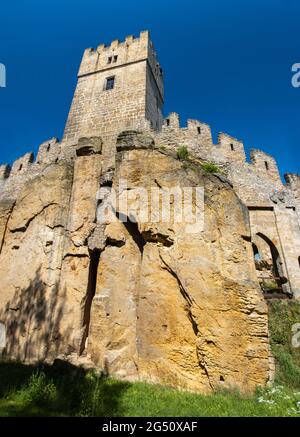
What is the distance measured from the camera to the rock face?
6227mm

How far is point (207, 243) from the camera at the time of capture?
7109 millimetres

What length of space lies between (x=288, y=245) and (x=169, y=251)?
941cm

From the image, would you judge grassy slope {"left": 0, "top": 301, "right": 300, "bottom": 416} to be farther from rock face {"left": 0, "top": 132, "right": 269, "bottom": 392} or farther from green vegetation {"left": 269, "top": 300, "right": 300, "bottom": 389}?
green vegetation {"left": 269, "top": 300, "right": 300, "bottom": 389}

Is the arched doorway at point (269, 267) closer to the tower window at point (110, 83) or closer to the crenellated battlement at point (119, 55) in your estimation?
the tower window at point (110, 83)

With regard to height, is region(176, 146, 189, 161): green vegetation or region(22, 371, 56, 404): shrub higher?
region(176, 146, 189, 161): green vegetation

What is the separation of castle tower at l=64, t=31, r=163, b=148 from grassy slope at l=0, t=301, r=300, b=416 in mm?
12407

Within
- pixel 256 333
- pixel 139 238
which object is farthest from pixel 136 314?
pixel 256 333

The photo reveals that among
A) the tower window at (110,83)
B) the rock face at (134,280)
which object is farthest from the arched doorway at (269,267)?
the tower window at (110,83)

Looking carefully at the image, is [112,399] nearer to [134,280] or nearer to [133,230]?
[134,280]

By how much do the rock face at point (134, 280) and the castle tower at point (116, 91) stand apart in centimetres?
773

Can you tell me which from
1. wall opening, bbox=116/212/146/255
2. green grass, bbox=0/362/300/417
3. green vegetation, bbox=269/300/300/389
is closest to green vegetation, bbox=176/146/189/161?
wall opening, bbox=116/212/146/255

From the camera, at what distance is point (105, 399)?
→ 5.18m

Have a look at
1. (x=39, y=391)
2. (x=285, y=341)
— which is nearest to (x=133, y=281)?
(x=39, y=391)

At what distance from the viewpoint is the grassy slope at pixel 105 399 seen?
4633mm
